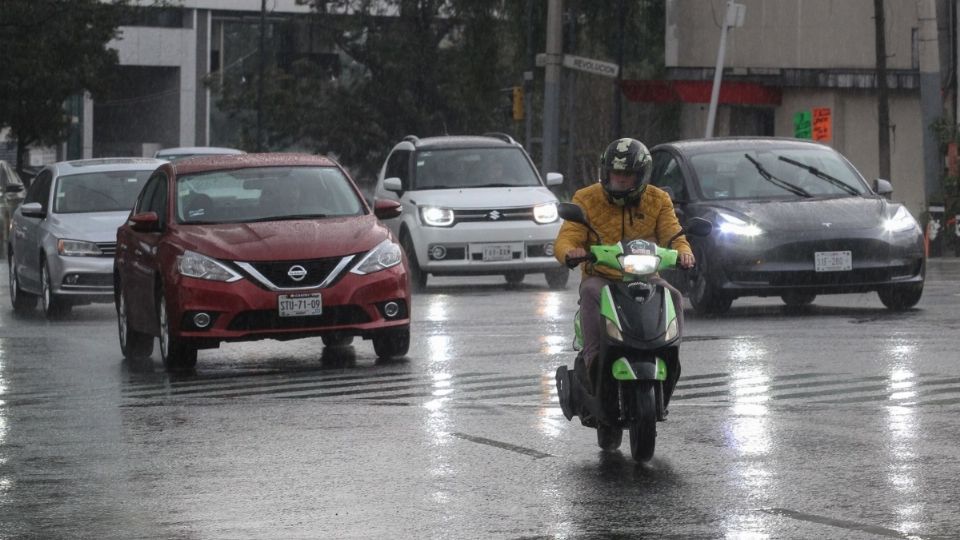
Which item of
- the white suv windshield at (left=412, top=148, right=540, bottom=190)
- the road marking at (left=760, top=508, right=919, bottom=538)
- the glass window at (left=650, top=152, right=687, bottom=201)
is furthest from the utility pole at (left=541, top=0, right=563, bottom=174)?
the road marking at (left=760, top=508, right=919, bottom=538)

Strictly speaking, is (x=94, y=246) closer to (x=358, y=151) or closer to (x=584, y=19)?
(x=584, y=19)

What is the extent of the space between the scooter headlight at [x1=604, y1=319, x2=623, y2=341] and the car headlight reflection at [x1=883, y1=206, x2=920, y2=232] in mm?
9379

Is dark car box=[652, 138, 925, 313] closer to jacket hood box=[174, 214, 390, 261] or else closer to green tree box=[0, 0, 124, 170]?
jacket hood box=[174, 214, 390, 261]

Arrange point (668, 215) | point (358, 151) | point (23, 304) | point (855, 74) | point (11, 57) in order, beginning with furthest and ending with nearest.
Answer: point (358, 151) → point (11, 57) → point (855, 74) → point (23, 304) → point (668, 215)

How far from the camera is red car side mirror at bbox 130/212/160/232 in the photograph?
15.6m

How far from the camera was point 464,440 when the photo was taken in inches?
428

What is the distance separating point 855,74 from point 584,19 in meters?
7.10

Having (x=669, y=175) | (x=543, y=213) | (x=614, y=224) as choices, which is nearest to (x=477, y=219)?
(x=543, y=213)

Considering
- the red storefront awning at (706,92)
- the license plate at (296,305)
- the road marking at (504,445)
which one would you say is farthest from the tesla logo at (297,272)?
the red storefront awning at (706,92)

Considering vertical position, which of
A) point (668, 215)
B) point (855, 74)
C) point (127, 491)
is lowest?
point (127, 491)

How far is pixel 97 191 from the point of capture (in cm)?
2273

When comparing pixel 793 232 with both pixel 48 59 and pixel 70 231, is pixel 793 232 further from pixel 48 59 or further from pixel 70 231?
pixel 48 59

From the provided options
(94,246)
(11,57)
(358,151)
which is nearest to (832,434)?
(94,246)

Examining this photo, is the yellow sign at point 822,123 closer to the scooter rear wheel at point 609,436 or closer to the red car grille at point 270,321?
the red car grille at point 270,321
